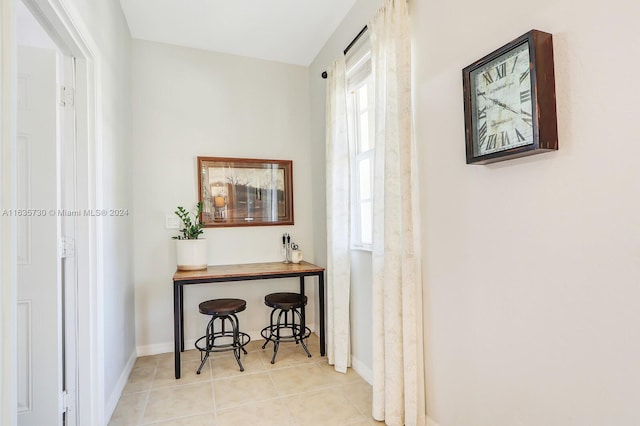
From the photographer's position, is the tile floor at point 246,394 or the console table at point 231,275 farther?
the console table at point 231,275

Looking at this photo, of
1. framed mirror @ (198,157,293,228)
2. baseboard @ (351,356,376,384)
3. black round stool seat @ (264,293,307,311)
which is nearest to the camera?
baseboard @ (351,356,376,384)

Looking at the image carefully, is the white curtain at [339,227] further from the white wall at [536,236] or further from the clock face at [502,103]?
the clock face at [502,103]

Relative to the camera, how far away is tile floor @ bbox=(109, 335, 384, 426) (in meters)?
2.04

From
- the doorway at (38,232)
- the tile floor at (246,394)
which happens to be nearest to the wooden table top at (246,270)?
the tile floor at (246,394)

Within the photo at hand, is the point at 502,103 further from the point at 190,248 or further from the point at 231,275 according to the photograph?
the point at 190,248

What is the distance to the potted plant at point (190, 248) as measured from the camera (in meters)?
2.89

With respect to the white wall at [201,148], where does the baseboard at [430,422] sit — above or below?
below

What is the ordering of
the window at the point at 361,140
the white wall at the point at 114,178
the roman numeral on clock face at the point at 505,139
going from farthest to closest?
the window at the point at 361,140 → the white wall at the point at 114,178 → the roman numeral on clock face at the point at 505,139

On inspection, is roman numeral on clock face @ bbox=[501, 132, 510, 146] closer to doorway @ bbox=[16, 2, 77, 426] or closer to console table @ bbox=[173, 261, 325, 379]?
console table @ bbox=[173, 261, 325, 379]

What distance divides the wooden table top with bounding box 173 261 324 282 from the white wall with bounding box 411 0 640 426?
140 centimetres

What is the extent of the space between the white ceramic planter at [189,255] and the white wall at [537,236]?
1.97 metres

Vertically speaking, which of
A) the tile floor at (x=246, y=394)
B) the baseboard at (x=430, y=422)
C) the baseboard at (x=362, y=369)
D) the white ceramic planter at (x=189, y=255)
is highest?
the white ceramic planter at (x=189, y=255)

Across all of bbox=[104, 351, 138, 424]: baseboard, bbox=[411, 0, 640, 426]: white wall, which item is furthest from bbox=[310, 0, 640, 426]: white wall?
bbox=[104, 351, 138, 424]: baseboard

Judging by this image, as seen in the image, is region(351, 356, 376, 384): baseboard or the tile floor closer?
the tile floor
